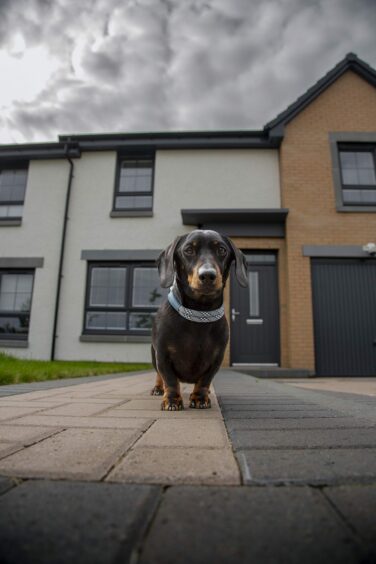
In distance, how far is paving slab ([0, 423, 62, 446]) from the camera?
45.7 inches

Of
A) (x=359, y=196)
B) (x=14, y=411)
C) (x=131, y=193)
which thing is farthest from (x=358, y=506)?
(x=131, y=193)

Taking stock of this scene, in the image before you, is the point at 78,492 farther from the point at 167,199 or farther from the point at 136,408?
the point at 167,199

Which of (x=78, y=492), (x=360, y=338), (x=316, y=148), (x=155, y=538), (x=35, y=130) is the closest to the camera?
(x=155, y=538)

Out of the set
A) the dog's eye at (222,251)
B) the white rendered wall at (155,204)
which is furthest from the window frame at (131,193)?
the dog's eye at (222,251)

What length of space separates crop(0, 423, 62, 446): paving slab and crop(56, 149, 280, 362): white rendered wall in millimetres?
6996

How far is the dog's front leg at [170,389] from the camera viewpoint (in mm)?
1974

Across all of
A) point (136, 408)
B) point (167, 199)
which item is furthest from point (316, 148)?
point (136, 408)

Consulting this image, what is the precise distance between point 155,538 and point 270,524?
19 centimetres

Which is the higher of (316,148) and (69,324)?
(316,148)

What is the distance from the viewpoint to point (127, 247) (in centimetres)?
876

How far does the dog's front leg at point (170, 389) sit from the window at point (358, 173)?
772 centimetres

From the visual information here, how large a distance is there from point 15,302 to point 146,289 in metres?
3.46

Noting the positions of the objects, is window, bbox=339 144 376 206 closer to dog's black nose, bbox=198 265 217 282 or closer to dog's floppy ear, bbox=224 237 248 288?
dog's floppy ear, bbox=224 237 248 288

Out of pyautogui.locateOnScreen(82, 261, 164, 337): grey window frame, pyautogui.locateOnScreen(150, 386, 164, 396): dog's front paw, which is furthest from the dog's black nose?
pyautogui.locateOnScreen(82, 261, 164, 337): grey window frame
